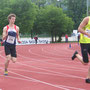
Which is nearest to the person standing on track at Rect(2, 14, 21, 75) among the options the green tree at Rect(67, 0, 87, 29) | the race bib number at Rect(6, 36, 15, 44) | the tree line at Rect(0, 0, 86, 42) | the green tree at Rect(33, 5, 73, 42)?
the race bib number at Rect(6, 36, 15, 44)

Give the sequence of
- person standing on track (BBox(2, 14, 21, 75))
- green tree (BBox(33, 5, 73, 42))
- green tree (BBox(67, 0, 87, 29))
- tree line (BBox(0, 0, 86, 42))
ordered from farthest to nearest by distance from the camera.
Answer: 1. green tree (BBox(67, 0, 87, 29))
2. green tree (BBox(33, 5, 73, 42))
3. tree line (BBox(0, 0, 86, 42))
4. person standing on track (BBox(2, 14, 21, 75))

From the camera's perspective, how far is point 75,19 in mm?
65062

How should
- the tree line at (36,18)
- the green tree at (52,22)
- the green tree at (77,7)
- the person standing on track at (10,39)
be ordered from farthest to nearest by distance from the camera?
1. the green tree at (77,7)
2. the green tree at (52,22)
3. the tree line at (36,18)
4. the person standing on track at (10,39)

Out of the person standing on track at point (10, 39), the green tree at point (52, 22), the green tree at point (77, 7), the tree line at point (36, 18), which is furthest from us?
the green tree at point (77, 7)

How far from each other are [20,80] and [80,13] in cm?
6238

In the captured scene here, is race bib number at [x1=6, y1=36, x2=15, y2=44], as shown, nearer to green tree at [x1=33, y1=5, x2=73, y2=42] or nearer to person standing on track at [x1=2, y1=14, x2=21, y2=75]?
person standing on track at [x1=2, y1=14, x2=21, y2=75]

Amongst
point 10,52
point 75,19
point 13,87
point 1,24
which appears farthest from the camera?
point 75,19

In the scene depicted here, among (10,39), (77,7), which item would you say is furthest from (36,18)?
(10,39)

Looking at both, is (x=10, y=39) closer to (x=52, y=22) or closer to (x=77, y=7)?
(x=52, y=22)

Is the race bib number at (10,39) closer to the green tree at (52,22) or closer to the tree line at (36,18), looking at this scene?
the tree line at (36,18)

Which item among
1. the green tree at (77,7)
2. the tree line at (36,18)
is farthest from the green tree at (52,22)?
the green tree at (77,7)

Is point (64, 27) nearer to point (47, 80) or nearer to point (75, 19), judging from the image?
point (75, 19)

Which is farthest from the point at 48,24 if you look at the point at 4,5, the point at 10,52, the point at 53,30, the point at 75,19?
the point at 10,52

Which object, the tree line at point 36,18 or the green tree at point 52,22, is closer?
the tree line at point 36,18
